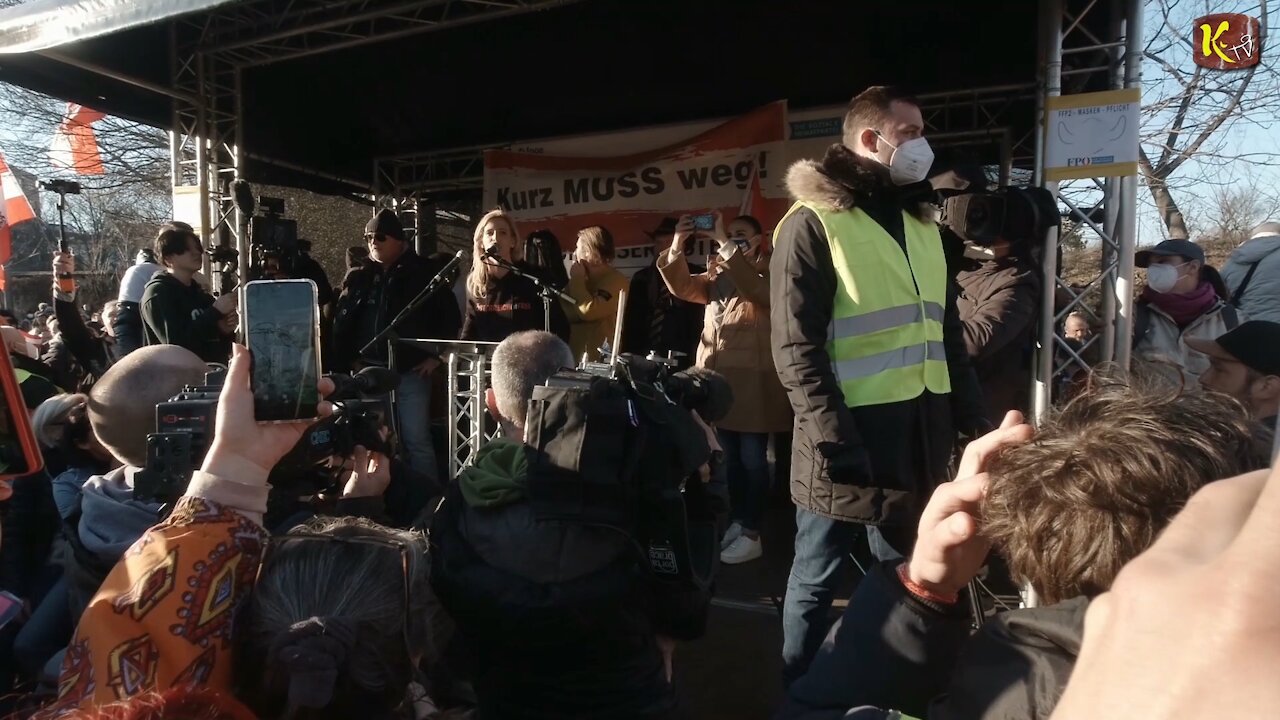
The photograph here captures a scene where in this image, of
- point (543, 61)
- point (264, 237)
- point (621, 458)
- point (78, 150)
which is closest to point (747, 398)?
point (621, 458)

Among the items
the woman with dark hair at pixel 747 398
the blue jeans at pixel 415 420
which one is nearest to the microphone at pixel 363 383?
the woman with dark hair at pixel 747 398

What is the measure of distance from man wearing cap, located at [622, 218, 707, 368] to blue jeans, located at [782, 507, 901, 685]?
8.20ft

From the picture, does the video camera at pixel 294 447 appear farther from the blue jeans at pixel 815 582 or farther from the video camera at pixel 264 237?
the video camera at pixel 264 237

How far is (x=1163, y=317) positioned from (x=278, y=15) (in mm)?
5909

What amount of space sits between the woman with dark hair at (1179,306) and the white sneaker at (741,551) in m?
2.09

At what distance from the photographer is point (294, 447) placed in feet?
4.47

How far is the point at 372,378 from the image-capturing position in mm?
1573

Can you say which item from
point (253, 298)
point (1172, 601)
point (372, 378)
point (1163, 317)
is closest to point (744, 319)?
point (1163, 317)

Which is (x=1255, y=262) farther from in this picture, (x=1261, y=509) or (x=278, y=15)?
(x=278, y=15)

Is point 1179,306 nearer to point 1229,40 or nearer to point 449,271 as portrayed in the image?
point 449,271

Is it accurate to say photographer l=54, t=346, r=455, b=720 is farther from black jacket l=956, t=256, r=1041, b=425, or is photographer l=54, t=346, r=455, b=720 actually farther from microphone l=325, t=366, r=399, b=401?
black jacket l=956, t=256, r=1041, b=425

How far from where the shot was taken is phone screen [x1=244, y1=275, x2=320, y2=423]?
1.22m

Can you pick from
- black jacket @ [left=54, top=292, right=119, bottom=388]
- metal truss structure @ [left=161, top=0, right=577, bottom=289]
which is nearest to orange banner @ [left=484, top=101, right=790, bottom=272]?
metal truss structure @ [left=161, top=0, right=577, bottom=289]

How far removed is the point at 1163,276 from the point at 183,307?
4986 millimetres
